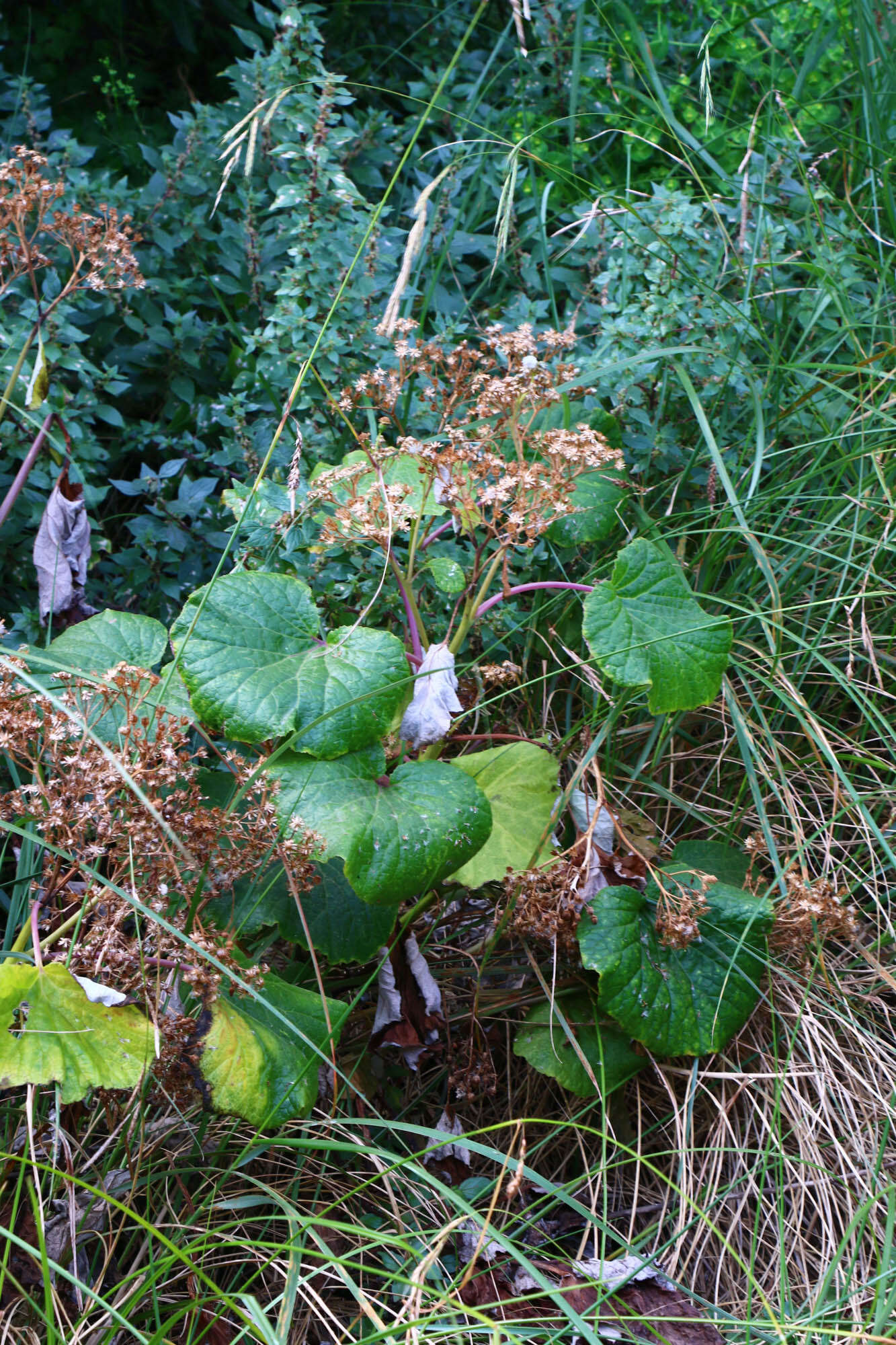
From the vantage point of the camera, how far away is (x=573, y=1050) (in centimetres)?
142

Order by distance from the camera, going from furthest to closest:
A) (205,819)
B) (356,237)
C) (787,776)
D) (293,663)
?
(356,237) → (787,776) → (293,663) → (205,819)

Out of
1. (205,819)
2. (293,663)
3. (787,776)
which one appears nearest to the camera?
(205,819)

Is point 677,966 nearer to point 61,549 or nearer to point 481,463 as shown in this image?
point 481,463

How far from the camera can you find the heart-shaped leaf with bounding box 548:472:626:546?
160 centimetres

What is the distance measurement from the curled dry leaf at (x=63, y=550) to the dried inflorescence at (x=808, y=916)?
1.21 m

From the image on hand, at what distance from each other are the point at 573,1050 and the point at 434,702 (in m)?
0.52

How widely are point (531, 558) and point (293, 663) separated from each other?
2.07 ft

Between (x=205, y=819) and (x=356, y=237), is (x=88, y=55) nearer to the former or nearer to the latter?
(x=356, y=237)

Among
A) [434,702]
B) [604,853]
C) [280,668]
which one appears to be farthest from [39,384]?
[604,853]

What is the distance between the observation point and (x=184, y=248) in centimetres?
241

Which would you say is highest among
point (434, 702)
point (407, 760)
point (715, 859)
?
point (434, 702)

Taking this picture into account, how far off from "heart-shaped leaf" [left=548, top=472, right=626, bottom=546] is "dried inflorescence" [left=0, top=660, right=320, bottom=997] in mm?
649

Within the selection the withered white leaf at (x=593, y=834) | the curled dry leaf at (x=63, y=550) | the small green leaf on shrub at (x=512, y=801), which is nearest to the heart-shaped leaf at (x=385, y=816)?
the small green leaf on shrub at (x=512, y=801)

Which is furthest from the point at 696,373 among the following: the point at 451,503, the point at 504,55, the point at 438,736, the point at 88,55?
the point at 88,55
